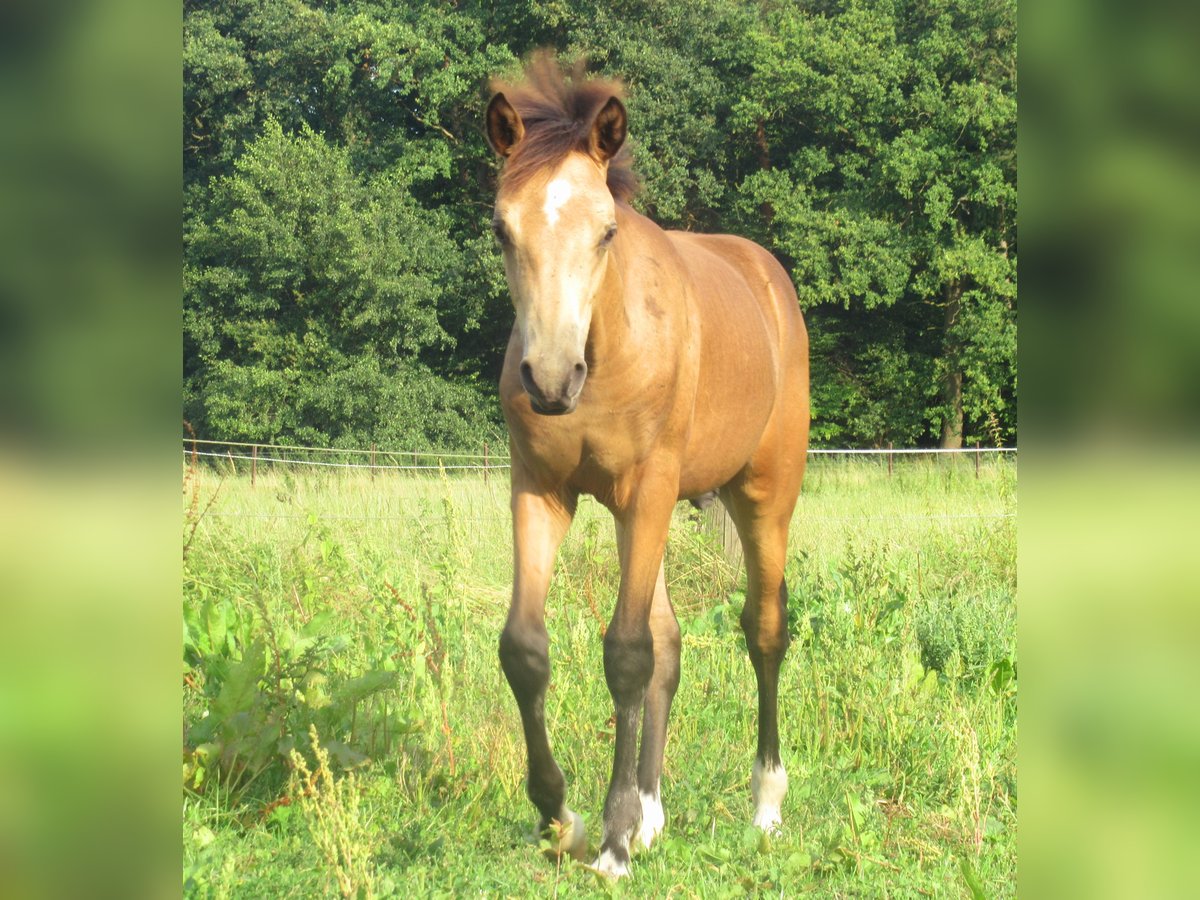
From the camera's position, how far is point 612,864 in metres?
3.71

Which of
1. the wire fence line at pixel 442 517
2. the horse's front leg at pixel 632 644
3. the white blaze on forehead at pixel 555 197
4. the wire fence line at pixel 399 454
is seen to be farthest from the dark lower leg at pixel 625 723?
the wire fence line at pixel 442 517

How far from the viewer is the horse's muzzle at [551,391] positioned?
3.08 m

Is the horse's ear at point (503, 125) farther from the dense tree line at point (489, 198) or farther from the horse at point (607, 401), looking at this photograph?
the dense tree line at point (489, 198)

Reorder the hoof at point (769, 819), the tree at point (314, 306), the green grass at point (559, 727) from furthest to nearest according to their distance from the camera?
the tree at point (314, 306)
the hoof at point (769, 819)
the green grass at point (559, 727)

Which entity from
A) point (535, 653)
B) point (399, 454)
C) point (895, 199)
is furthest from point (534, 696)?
point (895, 199)

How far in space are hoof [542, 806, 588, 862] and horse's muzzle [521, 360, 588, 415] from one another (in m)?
1.50

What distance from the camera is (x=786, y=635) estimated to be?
495cm

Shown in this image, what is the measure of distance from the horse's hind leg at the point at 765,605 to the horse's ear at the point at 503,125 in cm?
207

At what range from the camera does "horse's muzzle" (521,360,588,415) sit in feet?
10.1

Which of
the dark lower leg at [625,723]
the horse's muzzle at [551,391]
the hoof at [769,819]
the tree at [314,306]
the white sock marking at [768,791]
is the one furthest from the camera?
the tree at [314,306]

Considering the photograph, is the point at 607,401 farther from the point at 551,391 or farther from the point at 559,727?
the point at 559,727
